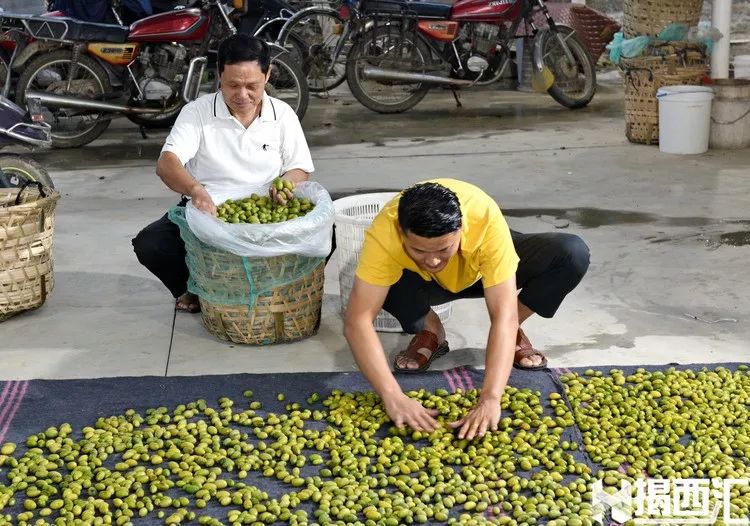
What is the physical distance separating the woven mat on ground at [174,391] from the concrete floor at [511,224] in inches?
4.7

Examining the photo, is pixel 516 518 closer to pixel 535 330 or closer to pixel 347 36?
pixel 535 330

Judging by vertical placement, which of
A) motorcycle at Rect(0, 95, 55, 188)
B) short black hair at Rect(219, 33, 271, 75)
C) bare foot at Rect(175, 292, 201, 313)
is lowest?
bare foot at Rect(175, 292, 201, 313)

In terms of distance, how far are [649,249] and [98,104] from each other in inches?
161

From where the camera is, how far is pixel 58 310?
4.25 m

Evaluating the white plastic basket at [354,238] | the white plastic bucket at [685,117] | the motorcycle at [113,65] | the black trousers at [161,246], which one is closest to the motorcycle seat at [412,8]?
the motorcycle at [113,65]

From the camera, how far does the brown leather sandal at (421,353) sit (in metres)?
3.61

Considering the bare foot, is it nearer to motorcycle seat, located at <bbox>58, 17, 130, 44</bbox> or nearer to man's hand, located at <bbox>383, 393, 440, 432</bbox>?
man's hand, located at <bbox>383, 393, 440, 432</bbox>

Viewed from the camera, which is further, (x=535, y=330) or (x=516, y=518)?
(x=535, y=330)

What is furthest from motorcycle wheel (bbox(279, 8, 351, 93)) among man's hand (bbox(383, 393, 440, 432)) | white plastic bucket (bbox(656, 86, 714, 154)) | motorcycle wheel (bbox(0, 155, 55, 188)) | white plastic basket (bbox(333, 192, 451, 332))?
man's hand (bbox(383, 393, 440, 432))

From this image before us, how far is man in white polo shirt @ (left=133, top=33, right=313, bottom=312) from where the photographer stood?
3740mm

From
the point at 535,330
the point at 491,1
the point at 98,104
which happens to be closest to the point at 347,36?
the point at 491,1

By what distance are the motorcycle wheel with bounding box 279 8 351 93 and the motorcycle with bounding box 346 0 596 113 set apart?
1.04 ft

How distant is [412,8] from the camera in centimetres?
816

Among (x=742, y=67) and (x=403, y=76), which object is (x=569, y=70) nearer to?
(x=403, y=76)
